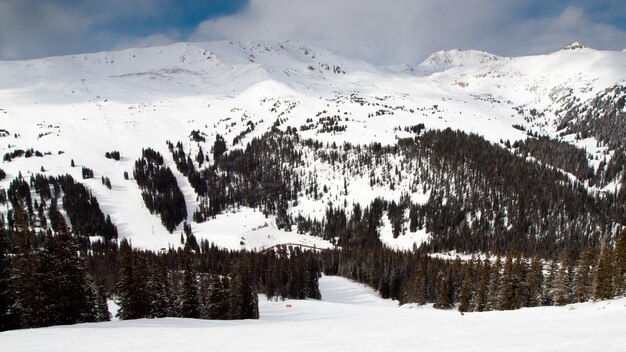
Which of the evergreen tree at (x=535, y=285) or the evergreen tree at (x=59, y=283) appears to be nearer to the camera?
the evergreen tree at (x=59, y=283)

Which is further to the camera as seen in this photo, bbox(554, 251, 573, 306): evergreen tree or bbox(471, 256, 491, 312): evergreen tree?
bbox(471, 256, 491, 312): evergreen tree

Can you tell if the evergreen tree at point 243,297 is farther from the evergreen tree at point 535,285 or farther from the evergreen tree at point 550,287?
the evergreen tree at point 550,287

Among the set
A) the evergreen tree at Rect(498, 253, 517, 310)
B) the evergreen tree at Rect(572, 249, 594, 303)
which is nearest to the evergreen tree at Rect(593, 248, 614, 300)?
the evergreen tree at Rect(572, 249, 594, 303)

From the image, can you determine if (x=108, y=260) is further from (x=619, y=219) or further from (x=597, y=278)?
(x=619, y=219)

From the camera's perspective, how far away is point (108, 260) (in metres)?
125

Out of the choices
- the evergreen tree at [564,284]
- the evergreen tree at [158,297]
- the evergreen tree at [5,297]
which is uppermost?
the evergreen tree at [5,297]

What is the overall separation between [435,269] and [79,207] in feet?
597

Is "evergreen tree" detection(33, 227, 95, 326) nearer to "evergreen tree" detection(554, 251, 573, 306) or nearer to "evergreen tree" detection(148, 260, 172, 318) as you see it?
"evergreen tree" detection(148, 260, 172, 318)

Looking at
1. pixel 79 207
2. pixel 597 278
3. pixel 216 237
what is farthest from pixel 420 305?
pixel 79 207

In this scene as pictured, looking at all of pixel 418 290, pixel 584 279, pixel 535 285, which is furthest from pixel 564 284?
pixel 418 290

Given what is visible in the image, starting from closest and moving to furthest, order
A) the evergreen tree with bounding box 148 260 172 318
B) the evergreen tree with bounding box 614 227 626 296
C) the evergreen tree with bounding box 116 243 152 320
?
1. the evergreen tree with bounding box 116 243 152 320
2. the evergreen tree with bounding box 614 227 626 296
3. the evergreen tree with bounding box 148 260 172 318

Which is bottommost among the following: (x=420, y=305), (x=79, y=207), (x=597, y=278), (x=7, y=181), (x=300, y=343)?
(x=420, y=305)

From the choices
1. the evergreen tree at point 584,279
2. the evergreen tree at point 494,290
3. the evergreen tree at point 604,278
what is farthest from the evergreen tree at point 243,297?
the evergreen tree at point 584,279

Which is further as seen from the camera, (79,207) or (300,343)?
(79,207)
